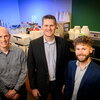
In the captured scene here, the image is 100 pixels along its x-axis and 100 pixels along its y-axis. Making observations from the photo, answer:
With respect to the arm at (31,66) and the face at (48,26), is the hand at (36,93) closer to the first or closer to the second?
the arm at (31,66)

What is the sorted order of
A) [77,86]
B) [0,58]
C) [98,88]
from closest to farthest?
[98,88], [77,86], [0,58]

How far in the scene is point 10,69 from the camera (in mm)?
1494

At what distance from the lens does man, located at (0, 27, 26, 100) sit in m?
1.45

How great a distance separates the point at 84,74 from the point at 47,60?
489 mm

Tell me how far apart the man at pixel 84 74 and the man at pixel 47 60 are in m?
0.28

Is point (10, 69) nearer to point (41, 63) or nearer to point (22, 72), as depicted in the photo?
point (22, 72)

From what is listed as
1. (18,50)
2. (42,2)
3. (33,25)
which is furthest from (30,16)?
(18,50)

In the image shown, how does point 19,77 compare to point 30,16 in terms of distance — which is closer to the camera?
point 19,77

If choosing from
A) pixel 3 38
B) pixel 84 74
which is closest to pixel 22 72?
pixel 3 38

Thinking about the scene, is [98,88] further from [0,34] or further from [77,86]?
[0,34]

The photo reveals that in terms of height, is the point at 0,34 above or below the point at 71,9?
below

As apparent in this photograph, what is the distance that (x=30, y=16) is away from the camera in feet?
13.4

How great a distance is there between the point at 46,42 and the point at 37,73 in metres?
0.41

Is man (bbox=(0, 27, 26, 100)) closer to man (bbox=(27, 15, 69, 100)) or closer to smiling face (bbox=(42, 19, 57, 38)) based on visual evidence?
man (bbox=(27, 15, 69, 100))
